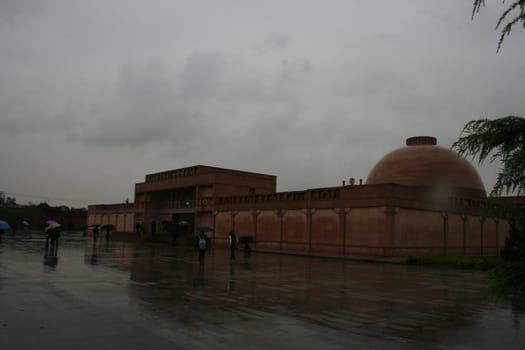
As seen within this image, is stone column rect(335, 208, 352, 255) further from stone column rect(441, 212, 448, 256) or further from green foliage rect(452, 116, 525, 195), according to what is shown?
green foliage rect(452, 116, 525, 195)

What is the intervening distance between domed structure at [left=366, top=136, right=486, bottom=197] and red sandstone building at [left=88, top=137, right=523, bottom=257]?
0.28 ft

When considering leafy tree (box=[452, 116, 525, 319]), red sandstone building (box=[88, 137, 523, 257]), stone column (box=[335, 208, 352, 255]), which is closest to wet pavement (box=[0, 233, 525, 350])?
leafy tree (box=[452, 116, 525, 319])

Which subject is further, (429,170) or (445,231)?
(429,170)

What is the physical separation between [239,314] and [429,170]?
3742cm

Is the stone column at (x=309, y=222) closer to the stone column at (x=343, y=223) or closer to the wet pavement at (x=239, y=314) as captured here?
the stone column at (x=343, y=223)

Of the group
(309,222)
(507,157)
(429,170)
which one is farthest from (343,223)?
(507,157)

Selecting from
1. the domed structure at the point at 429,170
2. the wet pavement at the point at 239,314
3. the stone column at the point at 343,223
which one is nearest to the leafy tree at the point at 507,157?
the wet pavement at the point at 239,314

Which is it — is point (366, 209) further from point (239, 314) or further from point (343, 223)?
point (239, 314)

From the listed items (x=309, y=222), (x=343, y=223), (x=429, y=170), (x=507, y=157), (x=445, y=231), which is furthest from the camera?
(x=429, y=170)

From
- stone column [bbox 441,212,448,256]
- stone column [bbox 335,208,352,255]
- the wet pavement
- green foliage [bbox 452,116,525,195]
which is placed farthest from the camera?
stone column [bbox 441,212,448,256]

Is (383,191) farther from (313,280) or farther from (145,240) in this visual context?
(145,240)

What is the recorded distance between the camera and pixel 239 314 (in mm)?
9766

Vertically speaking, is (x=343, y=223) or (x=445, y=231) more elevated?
(x=343, y=223)

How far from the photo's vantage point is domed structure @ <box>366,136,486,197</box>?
142 ft
